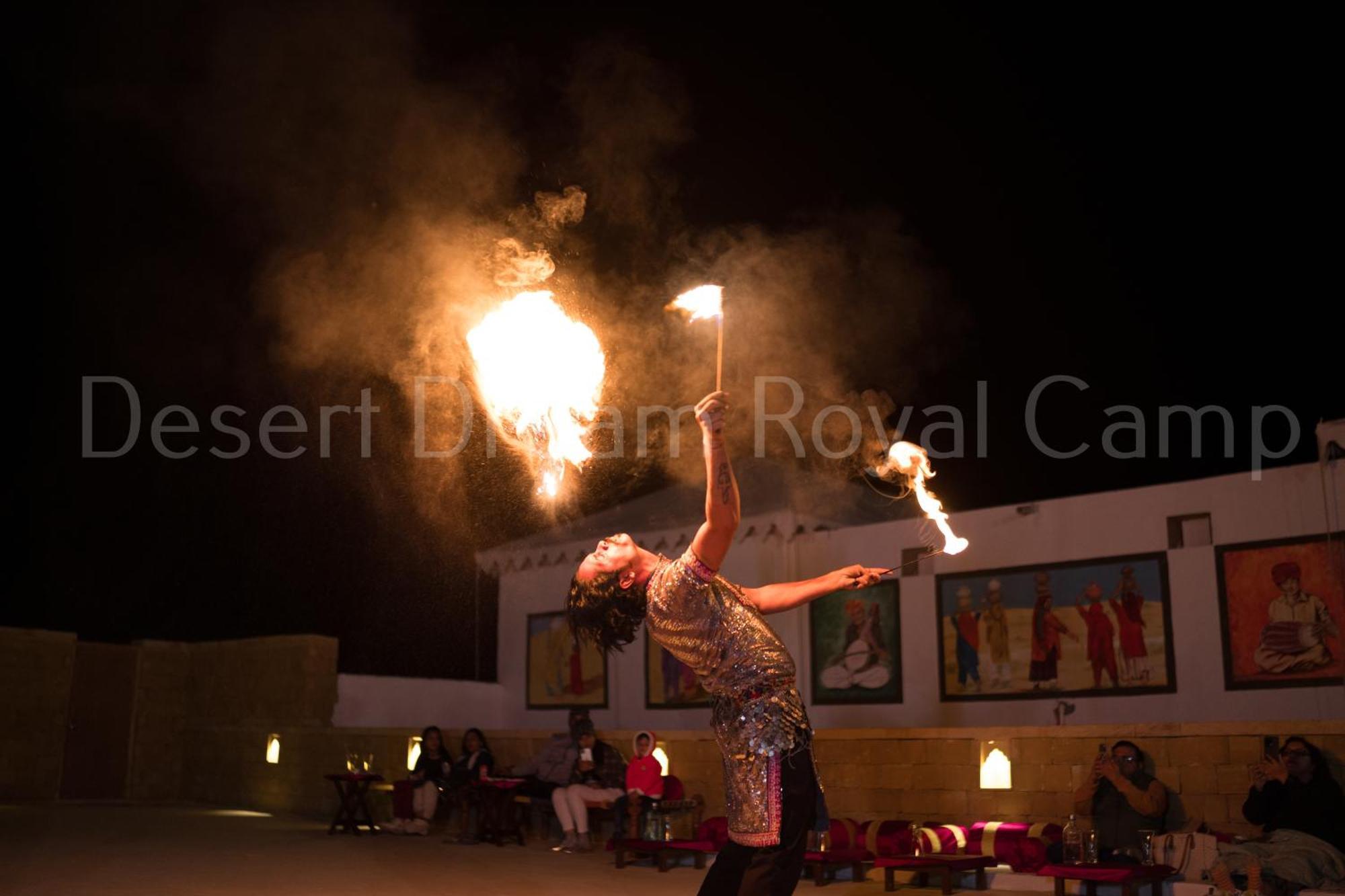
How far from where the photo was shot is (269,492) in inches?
655

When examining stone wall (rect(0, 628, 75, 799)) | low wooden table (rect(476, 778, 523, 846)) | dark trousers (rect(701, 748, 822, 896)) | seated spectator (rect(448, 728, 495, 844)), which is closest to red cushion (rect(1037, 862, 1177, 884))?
dark trousers (rect(701, 748, 822, 896))

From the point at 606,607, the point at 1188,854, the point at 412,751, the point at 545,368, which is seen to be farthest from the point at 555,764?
the point at 606,607

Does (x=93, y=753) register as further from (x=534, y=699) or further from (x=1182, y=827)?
(x=1182, y=827)

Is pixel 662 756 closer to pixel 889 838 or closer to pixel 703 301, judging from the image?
pixel 889 838

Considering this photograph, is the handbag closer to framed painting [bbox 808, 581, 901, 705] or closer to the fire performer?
the fire performer

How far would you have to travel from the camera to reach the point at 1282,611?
10945 mm

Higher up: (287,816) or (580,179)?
(580,179)

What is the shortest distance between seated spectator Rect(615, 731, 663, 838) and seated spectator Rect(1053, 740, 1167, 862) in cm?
340

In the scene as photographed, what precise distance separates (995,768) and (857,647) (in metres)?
5.13

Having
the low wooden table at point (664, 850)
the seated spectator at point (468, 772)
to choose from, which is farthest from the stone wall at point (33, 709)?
the low wooden table at point (664, 850)

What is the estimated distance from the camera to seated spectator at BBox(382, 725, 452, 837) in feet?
38.5

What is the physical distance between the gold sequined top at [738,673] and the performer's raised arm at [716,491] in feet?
0.24

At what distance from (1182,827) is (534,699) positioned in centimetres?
1137

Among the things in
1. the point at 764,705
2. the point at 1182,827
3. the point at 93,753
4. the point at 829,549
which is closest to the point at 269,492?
the point at 93,753
